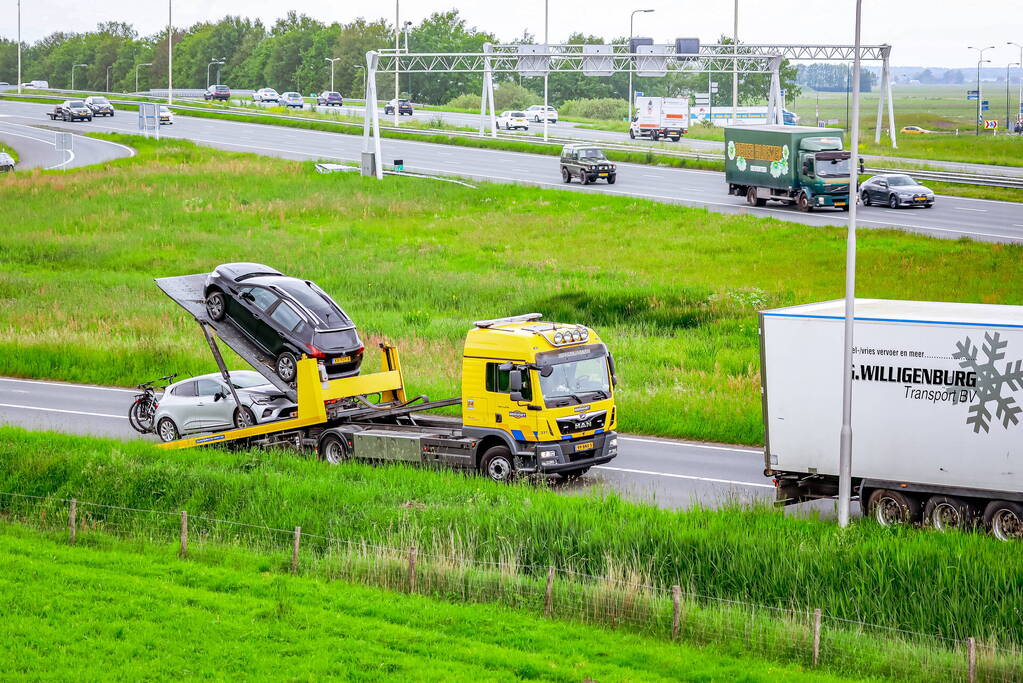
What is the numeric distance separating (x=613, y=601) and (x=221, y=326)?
42.7ft

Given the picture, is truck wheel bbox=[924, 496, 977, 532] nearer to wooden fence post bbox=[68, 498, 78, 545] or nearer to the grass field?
the grass field

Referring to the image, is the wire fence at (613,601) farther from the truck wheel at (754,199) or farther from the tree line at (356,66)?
the tree line at (356,66)

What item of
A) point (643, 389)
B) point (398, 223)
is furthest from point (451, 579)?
point (398, 223)

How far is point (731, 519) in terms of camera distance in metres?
18.6

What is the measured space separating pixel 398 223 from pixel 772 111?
2913cm

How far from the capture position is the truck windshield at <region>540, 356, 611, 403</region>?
22.3 m

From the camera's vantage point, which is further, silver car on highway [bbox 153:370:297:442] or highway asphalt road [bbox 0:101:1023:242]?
highway asphalt road [bbox 0:101:1023:242]

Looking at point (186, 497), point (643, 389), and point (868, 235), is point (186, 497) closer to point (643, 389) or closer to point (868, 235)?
point (643, 389)

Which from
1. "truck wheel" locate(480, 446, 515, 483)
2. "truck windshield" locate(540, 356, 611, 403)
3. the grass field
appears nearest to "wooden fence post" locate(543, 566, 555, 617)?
the grass field

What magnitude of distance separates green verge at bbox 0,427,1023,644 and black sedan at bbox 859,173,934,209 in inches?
1642

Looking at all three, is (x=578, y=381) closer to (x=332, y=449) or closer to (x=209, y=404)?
(x=332, y=449)

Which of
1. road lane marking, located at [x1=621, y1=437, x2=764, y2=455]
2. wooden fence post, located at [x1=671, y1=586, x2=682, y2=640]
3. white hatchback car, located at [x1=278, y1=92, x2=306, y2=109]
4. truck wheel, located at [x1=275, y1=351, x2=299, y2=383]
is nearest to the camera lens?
wooden fence post, located at [x1=671, y1=586, x2=682, y2=640]

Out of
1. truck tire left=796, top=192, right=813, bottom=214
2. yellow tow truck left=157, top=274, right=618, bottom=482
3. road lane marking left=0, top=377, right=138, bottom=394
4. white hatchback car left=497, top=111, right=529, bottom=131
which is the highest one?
white hatchback car left=497, top=111, right=529, bottom=131

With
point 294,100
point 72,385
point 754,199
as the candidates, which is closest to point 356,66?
point 294,100
